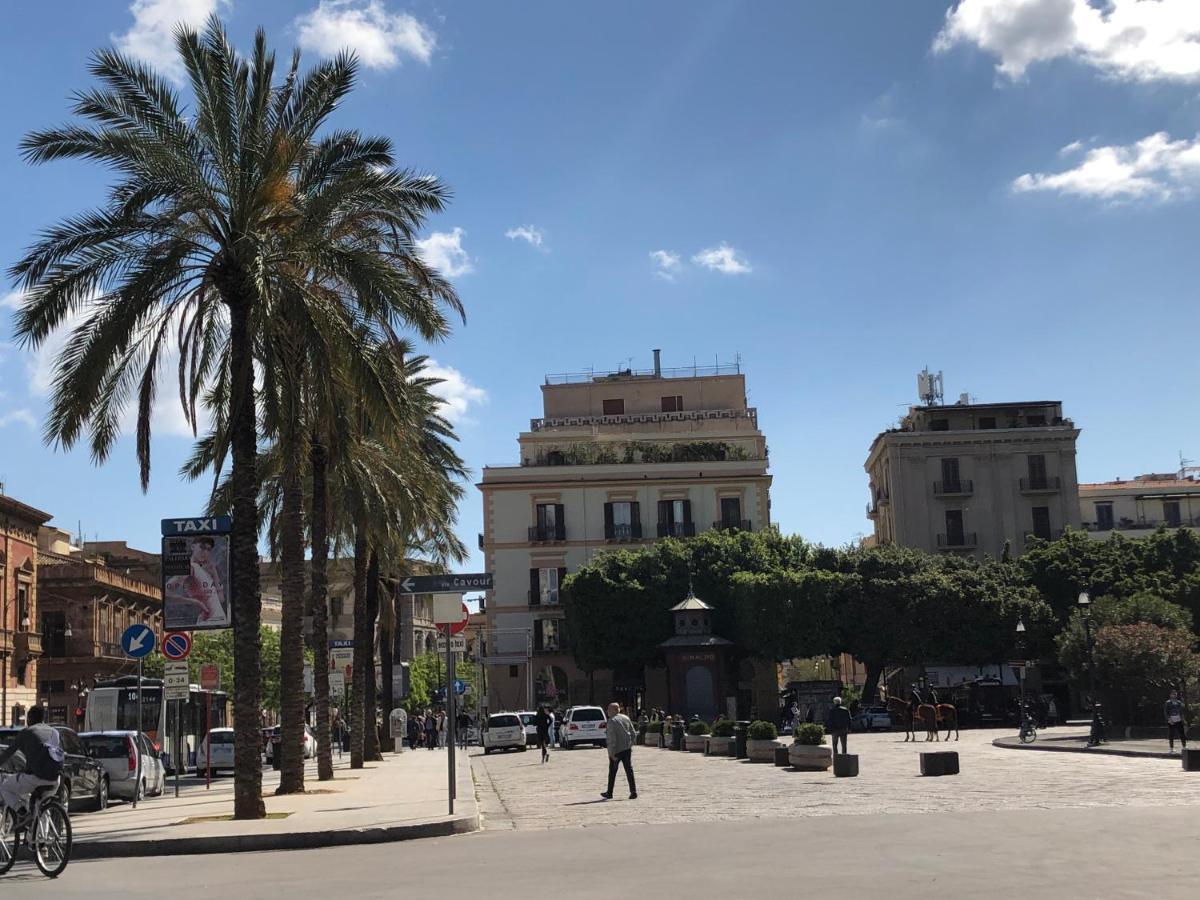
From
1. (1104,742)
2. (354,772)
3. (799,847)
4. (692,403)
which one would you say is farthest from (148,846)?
(692,403)

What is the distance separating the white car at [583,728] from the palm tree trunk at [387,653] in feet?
24.1

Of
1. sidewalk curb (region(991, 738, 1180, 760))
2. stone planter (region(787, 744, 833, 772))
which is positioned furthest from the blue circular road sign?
sidewalk curb (region(991, 738, 1180, 760))

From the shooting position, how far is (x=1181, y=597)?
6119 centimetres

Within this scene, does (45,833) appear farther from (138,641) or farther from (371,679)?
(371,679)

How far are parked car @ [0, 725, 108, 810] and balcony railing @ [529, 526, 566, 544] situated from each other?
54.4m

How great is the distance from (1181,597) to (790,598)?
17589mm

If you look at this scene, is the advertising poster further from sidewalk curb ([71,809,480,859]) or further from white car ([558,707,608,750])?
white car ([558,707,608,750])

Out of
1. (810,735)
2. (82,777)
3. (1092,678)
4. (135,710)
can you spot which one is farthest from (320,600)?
(1092,678)

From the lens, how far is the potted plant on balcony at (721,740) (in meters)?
36.0

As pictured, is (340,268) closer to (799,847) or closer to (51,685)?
(799,847)

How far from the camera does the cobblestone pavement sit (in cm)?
1817

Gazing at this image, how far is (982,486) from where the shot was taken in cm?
7994

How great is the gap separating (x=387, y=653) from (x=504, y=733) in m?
8.73

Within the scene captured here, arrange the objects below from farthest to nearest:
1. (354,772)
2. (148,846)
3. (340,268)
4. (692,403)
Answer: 1. (692,403)
2. (354,772)
3. (340,268)
4. (148,846)
